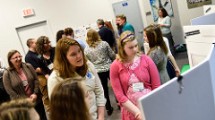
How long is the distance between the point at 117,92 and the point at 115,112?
2039 millimetres

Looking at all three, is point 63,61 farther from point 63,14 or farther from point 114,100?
point 63,14

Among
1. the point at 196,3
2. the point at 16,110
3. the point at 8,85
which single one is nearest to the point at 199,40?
the point at 16,110

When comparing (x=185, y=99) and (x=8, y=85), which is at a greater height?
(x=185, y=99)

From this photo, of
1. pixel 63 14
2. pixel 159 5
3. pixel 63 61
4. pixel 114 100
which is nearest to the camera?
pixel 63 61

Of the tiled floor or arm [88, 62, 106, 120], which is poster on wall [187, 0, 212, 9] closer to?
the tiled floor

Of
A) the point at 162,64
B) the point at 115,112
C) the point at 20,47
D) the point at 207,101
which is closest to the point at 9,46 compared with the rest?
the point at 20,47

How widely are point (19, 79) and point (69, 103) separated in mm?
2082

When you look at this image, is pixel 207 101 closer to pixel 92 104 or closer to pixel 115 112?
pixel 92 104

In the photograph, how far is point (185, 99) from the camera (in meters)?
0.94

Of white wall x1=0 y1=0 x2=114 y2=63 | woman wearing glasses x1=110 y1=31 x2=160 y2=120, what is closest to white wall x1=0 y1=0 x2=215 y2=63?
Result: white wall x1=0 y1=0 x2=114 y2=63

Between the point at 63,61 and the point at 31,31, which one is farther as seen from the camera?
the point at 31,31

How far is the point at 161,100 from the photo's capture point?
851mm

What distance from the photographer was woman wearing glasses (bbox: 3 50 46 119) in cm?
308

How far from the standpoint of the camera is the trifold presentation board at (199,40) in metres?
2.01
